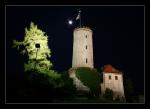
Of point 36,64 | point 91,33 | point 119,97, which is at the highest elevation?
point 91,33

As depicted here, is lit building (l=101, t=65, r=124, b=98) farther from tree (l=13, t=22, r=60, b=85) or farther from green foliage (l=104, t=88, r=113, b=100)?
tree (l=13, t=22, r=60, b=85)

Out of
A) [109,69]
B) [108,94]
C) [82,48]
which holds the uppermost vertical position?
[82,48]

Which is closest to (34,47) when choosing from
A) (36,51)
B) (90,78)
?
(36,51)

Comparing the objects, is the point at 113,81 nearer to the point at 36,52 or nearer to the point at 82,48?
the point at 82,48

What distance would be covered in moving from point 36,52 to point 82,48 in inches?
390

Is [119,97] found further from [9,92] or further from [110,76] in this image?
[9,92]

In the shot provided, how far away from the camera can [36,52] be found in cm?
3772

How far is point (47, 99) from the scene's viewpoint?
110 ft

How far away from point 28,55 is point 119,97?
11.6 m

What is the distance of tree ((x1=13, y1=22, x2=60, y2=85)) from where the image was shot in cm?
3719

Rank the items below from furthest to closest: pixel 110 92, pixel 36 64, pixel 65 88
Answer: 1. pixel 110 92
2. pixel 65 88
3. pixel 36 64

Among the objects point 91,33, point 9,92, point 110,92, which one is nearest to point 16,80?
point 9,92

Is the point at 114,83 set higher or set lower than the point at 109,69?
lower

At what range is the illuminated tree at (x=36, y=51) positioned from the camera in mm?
37250
